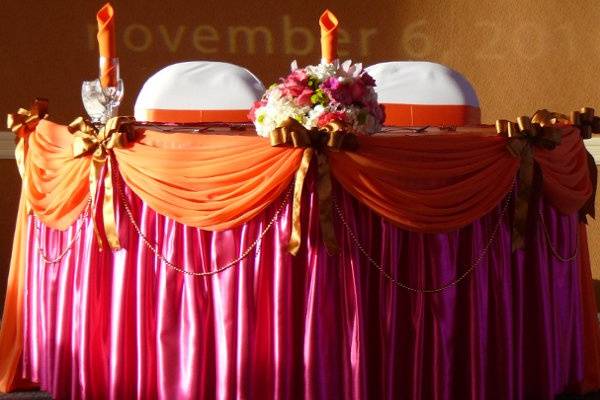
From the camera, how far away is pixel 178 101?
382 cm

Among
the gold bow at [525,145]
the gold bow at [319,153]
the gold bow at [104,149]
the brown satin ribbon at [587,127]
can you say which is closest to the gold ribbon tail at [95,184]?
the gold bow at [104,149]

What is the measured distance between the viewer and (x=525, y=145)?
2654 mm

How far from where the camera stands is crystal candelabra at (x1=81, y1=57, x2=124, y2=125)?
2.93 m

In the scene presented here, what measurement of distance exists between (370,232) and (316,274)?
0.18 meters

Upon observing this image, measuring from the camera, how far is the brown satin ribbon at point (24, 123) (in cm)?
306

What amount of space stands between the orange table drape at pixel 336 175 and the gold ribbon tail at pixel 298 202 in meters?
0.02

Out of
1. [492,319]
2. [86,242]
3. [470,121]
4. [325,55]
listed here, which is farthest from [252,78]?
[492,319]

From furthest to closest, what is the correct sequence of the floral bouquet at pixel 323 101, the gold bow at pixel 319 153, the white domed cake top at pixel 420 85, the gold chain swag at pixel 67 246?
the white domed cake top at pixel 420 85 → the gold chain swag at pixel 67 246 → the floral bouquet at pixel 323 101 → the gold bow at pixel 319 153

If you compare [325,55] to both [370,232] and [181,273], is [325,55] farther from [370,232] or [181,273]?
[181,273]

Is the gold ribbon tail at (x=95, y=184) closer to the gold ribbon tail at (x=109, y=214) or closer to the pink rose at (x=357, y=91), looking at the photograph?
the gold ribbon tail at (x=109, y=214)

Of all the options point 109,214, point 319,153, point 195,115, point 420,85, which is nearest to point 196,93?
point 195,115

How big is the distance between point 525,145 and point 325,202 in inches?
24.1

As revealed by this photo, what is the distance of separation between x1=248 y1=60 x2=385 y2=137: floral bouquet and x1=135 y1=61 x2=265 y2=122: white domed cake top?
121 centimetres

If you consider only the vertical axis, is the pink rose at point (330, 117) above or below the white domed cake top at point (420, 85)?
below
